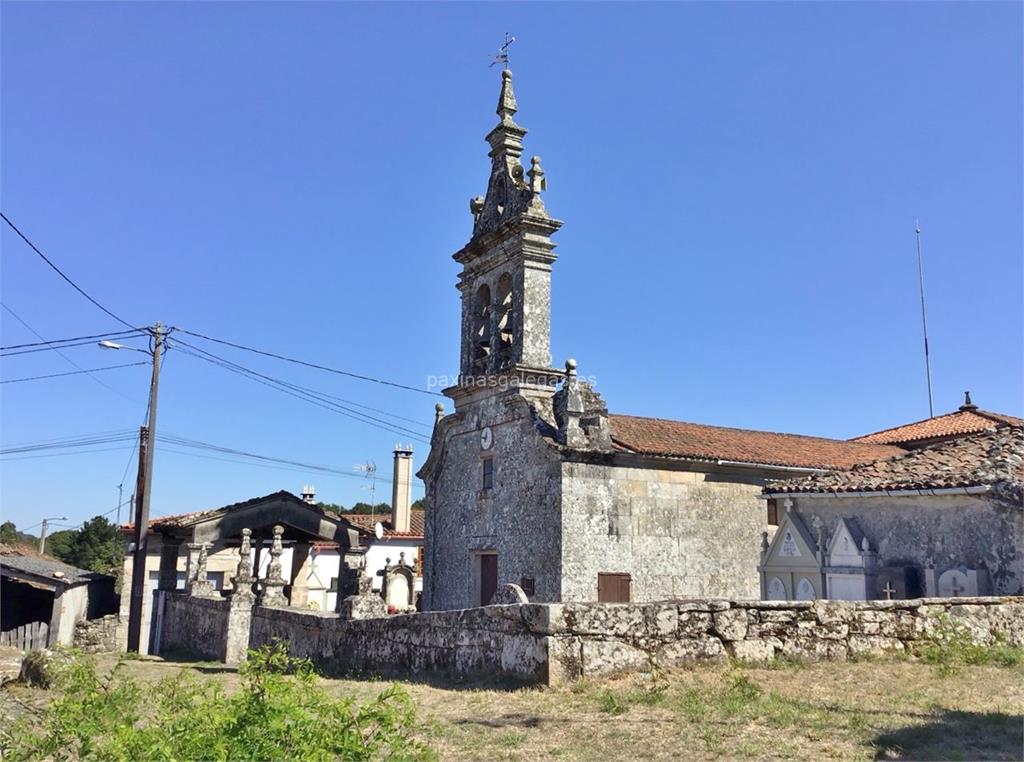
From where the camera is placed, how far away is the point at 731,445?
1848 cm

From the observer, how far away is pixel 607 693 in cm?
726

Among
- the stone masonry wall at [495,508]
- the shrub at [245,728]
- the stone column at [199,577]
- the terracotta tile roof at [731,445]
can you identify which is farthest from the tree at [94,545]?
the shrub at [245,728]

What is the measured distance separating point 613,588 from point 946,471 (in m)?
6.09

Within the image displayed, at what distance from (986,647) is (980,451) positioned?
454 cm

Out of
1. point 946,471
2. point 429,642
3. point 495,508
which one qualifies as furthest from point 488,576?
point 946,471

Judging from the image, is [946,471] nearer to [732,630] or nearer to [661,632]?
[732,630]

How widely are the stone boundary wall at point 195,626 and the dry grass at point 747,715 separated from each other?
9.78m

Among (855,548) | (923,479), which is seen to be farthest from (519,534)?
(923,479)

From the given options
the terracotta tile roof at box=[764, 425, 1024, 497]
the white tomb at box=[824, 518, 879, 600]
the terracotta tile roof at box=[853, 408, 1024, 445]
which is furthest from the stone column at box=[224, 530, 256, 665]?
the terracotta tile roof at box=[853, 408, 1024, 445]

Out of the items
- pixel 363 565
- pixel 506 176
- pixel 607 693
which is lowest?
pixel 607 693

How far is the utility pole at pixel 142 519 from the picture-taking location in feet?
67.4

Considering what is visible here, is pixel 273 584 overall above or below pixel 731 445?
below

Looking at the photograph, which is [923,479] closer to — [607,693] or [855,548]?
[855,548]

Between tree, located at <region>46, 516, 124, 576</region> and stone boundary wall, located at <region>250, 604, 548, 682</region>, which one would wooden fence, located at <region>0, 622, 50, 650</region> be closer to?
stone boundary wall, located at <region>250, 604, 548, 682</region>
